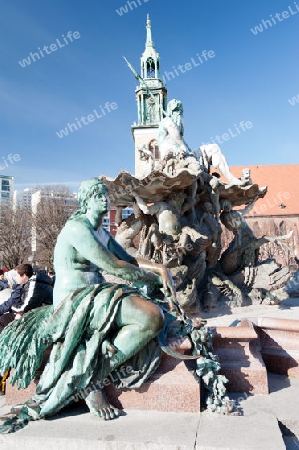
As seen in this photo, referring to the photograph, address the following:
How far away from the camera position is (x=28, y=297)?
12.2 ft

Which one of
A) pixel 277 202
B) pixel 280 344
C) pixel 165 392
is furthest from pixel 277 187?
pixel 165 392

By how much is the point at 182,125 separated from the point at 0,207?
28691mm

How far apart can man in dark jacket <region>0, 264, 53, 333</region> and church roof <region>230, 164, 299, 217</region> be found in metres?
41.9

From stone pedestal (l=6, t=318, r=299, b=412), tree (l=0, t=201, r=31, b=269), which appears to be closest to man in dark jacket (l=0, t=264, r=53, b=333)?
stone pedestal (l=6, t=318, r=299, b=412)

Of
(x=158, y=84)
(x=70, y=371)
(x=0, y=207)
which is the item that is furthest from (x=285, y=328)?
(x=158, y=84)

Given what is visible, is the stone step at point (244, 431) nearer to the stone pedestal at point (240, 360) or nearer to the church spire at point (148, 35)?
the stone pedestal at point (240, 360)

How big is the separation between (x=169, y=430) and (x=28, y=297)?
190 centimetres

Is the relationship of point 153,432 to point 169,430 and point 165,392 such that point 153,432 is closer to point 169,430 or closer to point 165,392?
point 169,430

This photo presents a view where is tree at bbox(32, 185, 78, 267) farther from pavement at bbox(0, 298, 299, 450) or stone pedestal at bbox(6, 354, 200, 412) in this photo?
pavement at bbox(0, 298, 299, 450)

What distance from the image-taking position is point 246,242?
7.80 m

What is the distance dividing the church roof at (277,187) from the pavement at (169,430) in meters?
42.4

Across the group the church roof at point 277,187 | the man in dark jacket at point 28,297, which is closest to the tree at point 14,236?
the church roof at point 277,187

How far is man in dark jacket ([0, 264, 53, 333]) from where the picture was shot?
371 centimetres

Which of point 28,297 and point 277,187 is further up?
point 277,187
